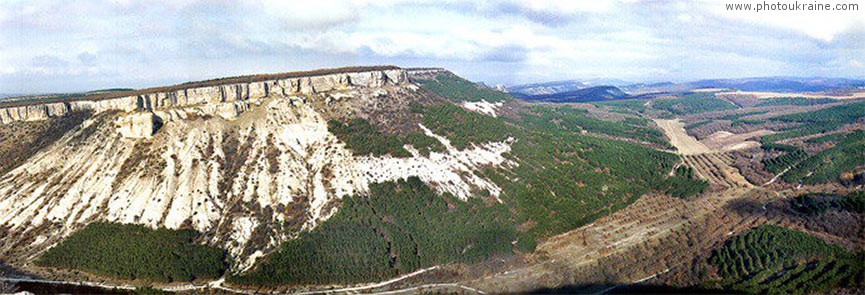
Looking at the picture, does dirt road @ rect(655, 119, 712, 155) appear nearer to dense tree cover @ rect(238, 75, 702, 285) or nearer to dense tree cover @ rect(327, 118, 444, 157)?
dense tree cover @ rect(238, 75, 702, 285)

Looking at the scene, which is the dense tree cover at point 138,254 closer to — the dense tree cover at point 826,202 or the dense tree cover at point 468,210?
the dense tree cover at point 468,210

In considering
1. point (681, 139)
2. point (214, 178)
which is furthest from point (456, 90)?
point (214, 178)

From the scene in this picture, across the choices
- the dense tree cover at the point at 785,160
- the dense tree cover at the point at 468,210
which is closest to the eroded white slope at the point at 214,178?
the dense tree cover at the point at 468,210

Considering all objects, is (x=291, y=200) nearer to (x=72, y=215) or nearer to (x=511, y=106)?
(x=72, y=215)

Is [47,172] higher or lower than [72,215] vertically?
higher

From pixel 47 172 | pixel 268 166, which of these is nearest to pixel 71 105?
pixel 47 172

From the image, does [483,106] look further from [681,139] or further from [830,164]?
[830,164]
